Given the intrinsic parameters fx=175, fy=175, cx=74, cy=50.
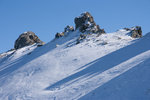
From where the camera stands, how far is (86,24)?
41844 mm

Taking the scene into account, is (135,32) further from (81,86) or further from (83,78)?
(81,86)

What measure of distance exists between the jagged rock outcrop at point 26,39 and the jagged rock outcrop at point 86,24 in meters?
22.5

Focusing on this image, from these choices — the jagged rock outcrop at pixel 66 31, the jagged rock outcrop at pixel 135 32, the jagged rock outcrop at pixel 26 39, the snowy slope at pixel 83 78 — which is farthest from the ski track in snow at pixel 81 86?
the jagged rock outcrop at pixel 26 39

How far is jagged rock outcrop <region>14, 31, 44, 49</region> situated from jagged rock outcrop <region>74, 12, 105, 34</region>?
22.5m

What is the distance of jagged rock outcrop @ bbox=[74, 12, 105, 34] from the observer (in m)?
39.9

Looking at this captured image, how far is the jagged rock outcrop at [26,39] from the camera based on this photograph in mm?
60812

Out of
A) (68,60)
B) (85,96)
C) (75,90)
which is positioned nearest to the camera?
(85,96)

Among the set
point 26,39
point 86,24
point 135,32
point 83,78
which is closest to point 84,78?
point 83,78

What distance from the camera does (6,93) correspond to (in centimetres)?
1828

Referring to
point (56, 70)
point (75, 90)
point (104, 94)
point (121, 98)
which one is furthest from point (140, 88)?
point (56, 70)

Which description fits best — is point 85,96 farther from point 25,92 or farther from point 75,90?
point 25,92

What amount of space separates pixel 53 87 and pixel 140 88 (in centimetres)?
874

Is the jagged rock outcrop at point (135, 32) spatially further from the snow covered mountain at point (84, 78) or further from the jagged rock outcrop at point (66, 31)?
the jagged rock outcrop at point (66, 31)

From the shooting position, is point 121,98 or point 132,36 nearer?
point 121,98
